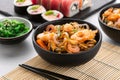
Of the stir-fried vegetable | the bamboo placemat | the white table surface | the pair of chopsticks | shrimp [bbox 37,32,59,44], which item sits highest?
shrimp [bbox 37,32,59,44]

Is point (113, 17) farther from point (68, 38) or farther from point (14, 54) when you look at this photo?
point (14, 54)

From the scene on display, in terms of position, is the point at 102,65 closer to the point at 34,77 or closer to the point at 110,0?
the point at 34,77

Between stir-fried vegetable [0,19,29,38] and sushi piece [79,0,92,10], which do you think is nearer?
stir-fried vegetable [0,19,29,38]

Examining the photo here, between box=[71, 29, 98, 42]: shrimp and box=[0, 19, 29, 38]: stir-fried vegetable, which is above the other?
box=[71, 29, 98, 42]: shrimp

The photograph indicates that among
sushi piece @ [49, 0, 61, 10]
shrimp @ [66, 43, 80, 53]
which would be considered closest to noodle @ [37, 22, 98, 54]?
shrimp @ [66, 43, 80, 53]

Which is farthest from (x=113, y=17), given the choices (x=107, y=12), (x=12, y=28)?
(x=12, y=28)

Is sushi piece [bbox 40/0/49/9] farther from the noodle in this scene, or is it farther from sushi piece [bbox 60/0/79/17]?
the noodle

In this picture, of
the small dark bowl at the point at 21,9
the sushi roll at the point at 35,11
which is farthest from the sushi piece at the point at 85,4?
the small dark bowl at the point at 21,9
